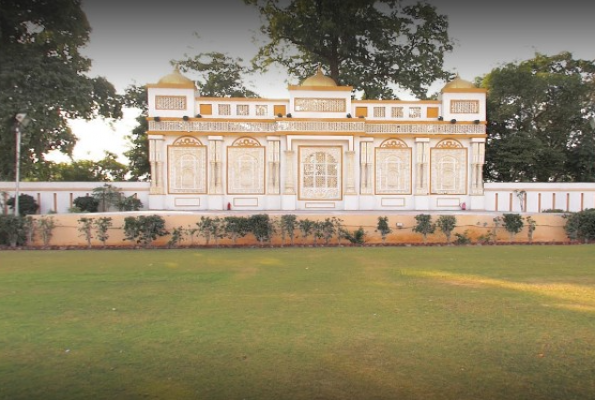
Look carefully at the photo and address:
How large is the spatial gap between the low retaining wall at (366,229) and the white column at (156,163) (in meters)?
4.17

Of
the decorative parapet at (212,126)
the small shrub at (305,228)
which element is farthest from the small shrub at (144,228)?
the decorative parapet at (212,126)

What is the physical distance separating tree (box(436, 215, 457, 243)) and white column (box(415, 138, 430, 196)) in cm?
484

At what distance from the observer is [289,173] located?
17922mm

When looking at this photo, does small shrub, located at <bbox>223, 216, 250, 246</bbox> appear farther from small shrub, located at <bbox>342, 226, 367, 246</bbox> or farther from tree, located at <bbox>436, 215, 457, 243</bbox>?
tree, located at <bbox>436, 215, 457, 243</bbox>

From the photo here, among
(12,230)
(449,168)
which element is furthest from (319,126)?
(12,230)

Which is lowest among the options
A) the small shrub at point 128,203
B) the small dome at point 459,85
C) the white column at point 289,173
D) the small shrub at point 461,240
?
the small shrub at point 461,240

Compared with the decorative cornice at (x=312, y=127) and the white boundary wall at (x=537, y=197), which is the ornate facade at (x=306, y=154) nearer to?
the decorative cornice at (x=312, y=127)

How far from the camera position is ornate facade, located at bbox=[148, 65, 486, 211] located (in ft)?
58.5

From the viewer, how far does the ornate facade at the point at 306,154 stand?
17.8 meters

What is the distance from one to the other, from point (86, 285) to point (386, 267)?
5.41 meters

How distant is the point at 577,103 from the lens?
23.6 meters

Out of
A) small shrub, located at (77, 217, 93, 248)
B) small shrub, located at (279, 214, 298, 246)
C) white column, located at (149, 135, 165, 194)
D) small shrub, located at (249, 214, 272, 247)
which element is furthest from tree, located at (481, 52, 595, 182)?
small shrub, located at (77, 217, 93, 248)

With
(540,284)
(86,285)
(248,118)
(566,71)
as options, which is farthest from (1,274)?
(566,71)

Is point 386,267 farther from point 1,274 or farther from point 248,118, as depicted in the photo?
point 248,118
